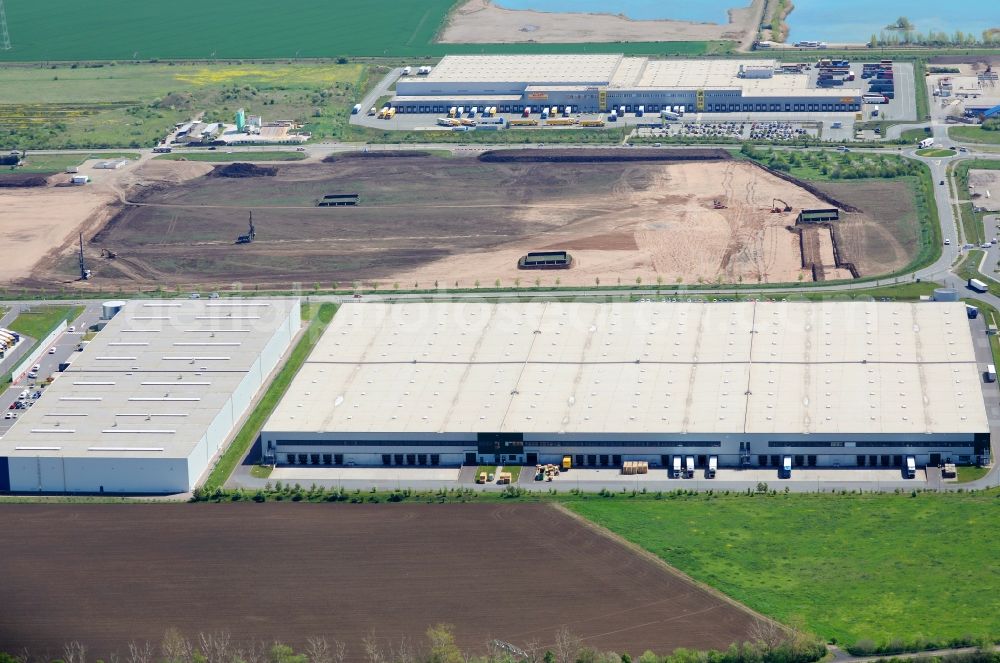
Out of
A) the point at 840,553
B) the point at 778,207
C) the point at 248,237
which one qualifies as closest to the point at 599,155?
the point at 778,207

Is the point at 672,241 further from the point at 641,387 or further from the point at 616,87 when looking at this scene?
the point at 616,87

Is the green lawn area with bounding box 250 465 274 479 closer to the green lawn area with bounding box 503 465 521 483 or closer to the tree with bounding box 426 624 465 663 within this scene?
the green lawn area with bounding box 503 465 521 483

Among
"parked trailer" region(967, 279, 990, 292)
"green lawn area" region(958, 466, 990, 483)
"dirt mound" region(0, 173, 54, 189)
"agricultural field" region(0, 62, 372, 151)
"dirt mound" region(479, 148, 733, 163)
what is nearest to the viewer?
"green lawn area" region(958, 466, 990, 483)

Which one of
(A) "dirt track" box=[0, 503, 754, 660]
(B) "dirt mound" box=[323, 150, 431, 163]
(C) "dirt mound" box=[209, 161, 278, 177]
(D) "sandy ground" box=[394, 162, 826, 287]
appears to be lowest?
(A) "dirt track" box=[0, 503, 754, 660]

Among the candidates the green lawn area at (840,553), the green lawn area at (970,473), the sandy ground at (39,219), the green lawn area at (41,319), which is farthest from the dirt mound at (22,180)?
the green lawn area at (970,473)

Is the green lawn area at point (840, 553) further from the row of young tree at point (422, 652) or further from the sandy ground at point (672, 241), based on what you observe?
the sandy ground at point (672, 241)

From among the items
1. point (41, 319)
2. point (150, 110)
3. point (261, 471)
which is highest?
point (150, 110)

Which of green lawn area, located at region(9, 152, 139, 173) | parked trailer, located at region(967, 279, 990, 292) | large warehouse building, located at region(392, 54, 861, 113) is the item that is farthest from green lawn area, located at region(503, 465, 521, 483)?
large warehouse building, located at region(392, 54, 861, 113)
